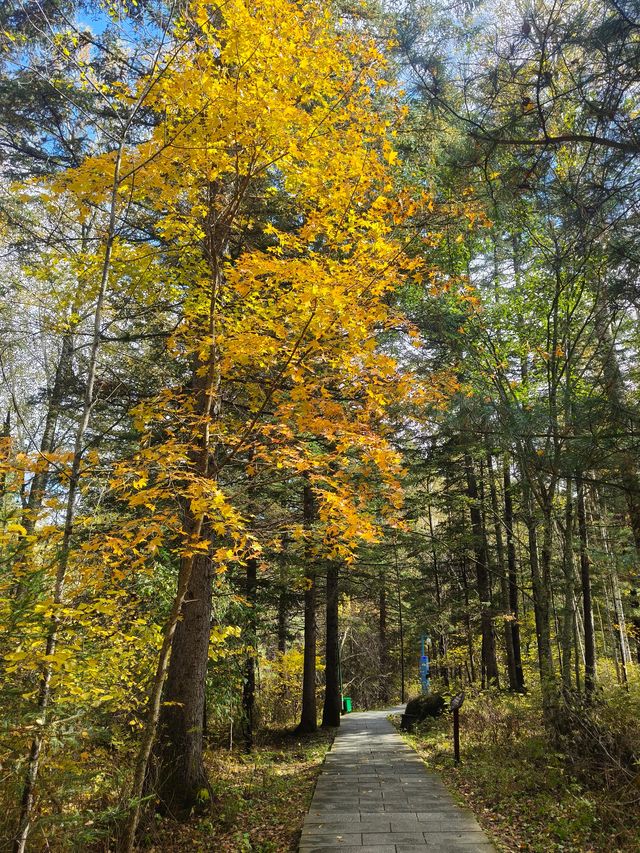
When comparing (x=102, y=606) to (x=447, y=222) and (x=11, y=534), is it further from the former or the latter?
(x=447, y=222)

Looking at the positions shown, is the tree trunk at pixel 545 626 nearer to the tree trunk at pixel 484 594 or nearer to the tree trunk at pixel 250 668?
the tree trunk at pixel 484 594

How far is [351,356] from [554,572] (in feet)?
38.2

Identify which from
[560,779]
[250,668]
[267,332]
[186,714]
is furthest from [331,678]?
[267,332]

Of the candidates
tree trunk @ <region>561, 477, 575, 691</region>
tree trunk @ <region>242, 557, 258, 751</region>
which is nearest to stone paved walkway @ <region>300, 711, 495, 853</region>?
tree trunk @ <region>561, 477, 575, 691</region>

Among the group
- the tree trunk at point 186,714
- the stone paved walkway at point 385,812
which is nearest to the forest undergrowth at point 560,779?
the stone paved walkway at point 385,812

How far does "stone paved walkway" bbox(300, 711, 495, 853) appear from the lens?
4727 millimetres

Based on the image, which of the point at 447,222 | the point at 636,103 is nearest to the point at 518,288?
the point at 447,222

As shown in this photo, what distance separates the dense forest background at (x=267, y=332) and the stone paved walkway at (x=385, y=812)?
0.45 meters

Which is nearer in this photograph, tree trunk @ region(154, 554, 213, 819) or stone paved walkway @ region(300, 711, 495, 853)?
stone paved walkway @ region(300, 711, 495, 853)

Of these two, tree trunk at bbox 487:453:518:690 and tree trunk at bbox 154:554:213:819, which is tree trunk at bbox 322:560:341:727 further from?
tree trunk at bbox 154:554:213:819

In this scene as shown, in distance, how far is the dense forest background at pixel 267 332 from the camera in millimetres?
3818

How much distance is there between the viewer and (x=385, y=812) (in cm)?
568

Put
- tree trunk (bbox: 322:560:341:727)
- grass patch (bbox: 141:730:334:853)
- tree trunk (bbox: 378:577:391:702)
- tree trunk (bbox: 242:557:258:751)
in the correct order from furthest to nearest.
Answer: tree trunk (bbox: 378:577:391:702) < tree trunk (bbox: 322:560:341:727) < tree trunk (bbox: 242:557:258:751) < grass patch (bbox: 141:730:334:853)

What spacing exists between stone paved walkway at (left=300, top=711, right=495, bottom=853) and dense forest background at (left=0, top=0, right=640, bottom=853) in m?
0.45
